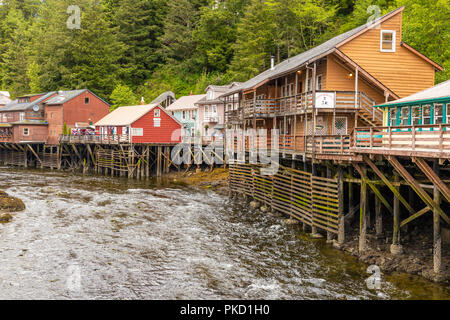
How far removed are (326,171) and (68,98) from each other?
44.6 metres

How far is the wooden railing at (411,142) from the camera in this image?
40.7 feet

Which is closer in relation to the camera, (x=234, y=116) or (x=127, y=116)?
(x=234, y=116)

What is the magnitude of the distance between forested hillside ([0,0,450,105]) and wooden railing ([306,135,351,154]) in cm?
3363

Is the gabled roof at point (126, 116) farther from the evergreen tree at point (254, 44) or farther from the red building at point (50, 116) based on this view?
the evergreen tree at point (254, 44)

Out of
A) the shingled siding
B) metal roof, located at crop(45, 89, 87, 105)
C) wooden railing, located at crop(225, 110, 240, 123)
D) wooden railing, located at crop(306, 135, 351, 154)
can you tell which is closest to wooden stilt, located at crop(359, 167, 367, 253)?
wooden railing, located at crop(306, 135, 351, 154)

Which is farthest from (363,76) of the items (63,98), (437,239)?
(63,98)

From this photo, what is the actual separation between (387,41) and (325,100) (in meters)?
5.51

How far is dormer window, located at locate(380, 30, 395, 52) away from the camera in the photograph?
78.3 ft

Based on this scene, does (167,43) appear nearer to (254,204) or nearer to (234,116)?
(234,116)

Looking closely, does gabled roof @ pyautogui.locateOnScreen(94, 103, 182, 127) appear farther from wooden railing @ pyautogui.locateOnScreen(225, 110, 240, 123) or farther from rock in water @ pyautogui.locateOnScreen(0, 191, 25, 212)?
rock in water @ pyautogui.locateOnScreen(0, 191, 25, 212)

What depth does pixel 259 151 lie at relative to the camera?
87.7 ft

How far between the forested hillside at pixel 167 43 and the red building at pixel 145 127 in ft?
49.0

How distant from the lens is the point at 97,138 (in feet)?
157

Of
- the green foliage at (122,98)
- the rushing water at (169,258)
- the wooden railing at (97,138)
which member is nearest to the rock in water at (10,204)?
the rushing water at (169,258)
